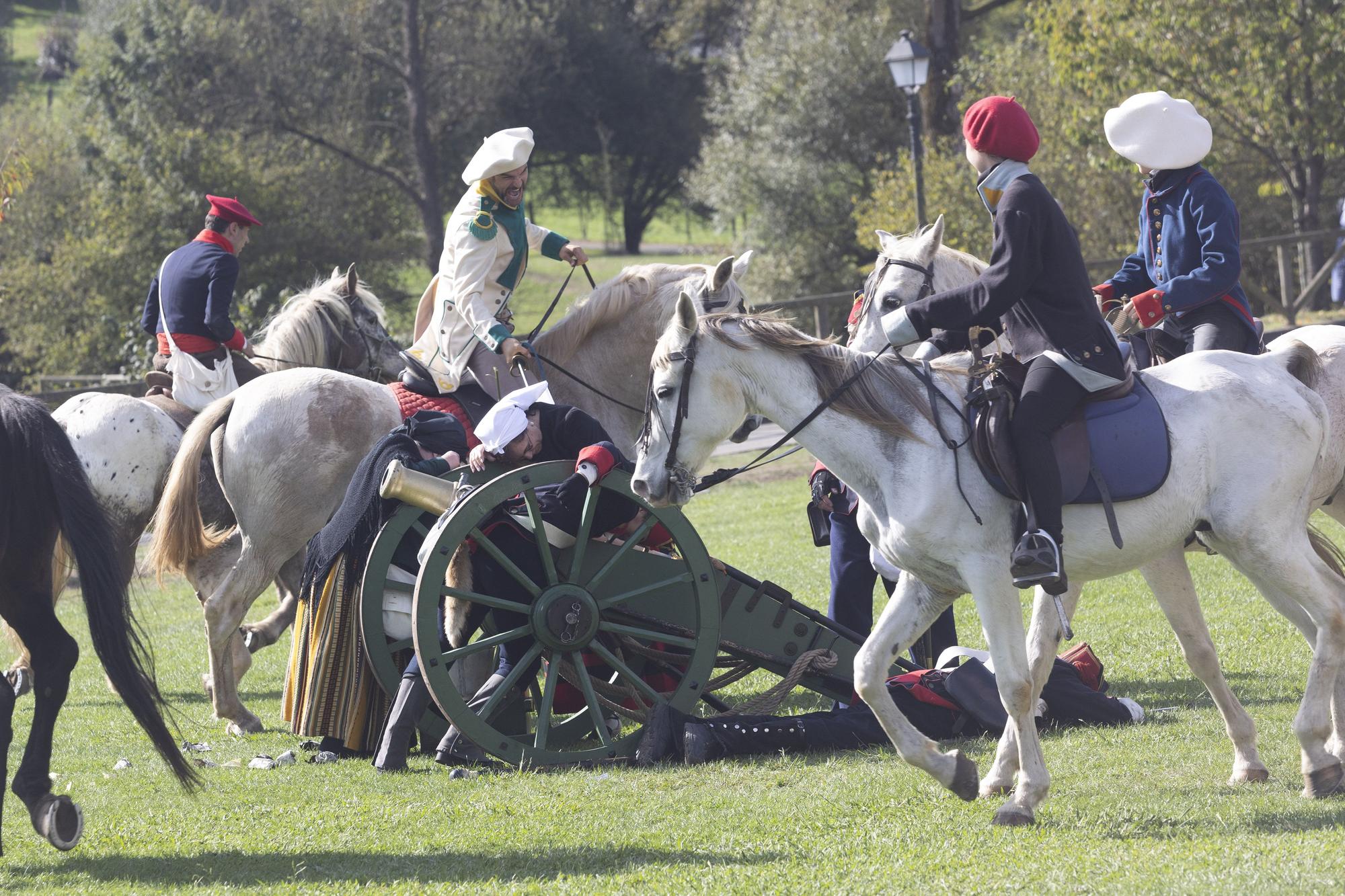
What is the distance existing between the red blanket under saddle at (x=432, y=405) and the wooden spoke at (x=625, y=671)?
125 cm

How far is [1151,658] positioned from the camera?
7.59m

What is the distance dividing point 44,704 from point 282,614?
139 inches

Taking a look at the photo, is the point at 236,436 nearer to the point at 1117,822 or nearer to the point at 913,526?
the point at 913,526

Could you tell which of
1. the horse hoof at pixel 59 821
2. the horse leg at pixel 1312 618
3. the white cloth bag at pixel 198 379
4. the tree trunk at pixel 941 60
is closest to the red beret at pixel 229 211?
the white cloth bag at pixel 198 379

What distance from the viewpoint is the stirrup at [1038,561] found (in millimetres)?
4438

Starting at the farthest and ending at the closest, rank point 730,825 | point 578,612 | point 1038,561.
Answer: point 578,612, point 730,825, point 1038,561

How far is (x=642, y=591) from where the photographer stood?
6055mm

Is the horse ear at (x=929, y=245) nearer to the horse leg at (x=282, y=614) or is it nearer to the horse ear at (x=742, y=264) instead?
the horse ear at (x=742, y=264)

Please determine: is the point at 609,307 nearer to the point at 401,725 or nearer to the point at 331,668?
the point at 331,668

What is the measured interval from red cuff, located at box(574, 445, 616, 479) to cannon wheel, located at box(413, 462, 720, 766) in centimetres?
6

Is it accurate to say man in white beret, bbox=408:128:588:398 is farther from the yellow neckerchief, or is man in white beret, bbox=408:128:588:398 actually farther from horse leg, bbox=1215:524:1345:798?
horse leg, bbox=1215:524:1345:798

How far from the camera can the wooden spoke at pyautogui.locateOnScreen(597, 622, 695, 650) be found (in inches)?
236

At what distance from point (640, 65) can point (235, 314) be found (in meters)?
16.6

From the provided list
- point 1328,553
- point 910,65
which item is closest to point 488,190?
point 1328,553
